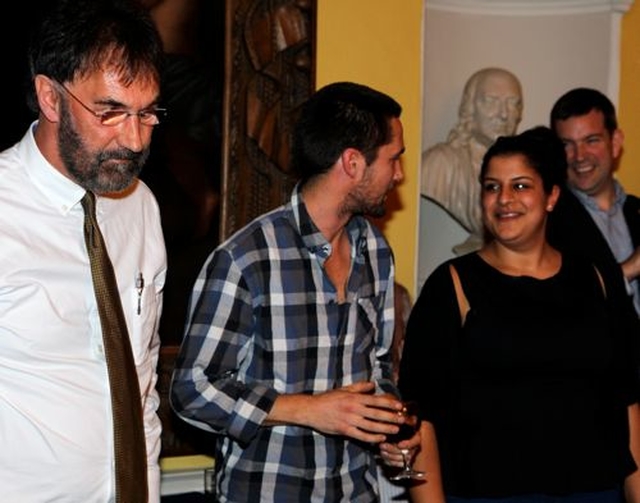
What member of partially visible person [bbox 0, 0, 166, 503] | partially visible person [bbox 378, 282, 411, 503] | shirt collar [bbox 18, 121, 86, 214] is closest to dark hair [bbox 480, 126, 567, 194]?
partially visible person [bbox 378, 282, 411, 503]

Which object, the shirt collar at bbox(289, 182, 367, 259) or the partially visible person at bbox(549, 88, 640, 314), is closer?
the shirt collar at bbox(289, 182, 367, 259)

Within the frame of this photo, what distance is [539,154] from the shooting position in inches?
132

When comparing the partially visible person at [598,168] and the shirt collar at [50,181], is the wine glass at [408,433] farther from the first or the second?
the partially visible person at [598,168]

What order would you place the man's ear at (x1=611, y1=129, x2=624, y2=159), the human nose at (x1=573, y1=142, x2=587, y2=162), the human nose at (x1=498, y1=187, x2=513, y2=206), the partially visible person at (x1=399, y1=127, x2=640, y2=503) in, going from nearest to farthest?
the partially visible person at (x1=399, y1=127, x2=640, y2=503) < the human nose at (x1=498, y1=187, x2=513, y2=206) < the human nose at (x1=573, y1=142, x2=587, y2=162) < the man's ear at (x1=611, y1=129, x2=624, y2=159)

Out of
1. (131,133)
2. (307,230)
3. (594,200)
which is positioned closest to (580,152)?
(594,200)

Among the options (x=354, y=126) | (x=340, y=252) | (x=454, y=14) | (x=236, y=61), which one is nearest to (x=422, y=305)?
(x=340, y=252)

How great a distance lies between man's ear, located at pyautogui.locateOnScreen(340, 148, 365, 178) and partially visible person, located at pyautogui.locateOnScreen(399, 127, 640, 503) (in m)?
0.42

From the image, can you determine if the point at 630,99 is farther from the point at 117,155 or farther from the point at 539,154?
the point at 117,155

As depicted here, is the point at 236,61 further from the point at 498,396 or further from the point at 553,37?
the point at 553,37

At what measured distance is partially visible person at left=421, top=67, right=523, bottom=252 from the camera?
4953 millimetres

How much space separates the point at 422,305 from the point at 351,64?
59.8 inches

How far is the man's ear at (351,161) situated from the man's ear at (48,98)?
3.05 ft

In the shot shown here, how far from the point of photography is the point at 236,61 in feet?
13.6

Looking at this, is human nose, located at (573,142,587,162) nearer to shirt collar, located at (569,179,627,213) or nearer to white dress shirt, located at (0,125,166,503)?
shirt collar, located at (569,179,627,213)
